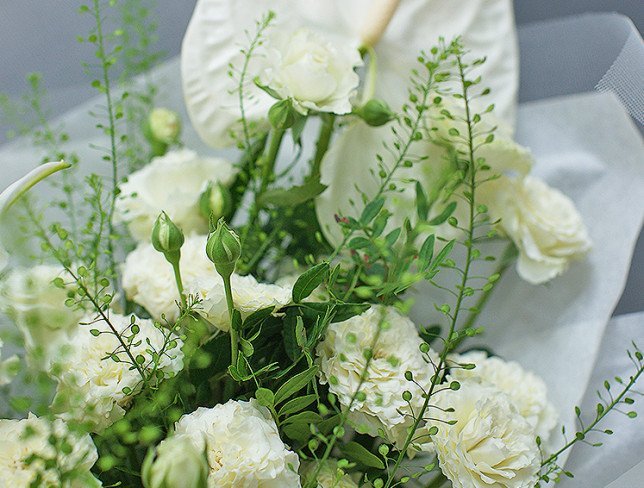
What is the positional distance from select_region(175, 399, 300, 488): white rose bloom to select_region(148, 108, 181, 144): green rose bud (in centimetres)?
31

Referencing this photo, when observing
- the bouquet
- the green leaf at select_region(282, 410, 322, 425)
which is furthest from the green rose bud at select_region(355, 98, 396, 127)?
the green leaf at select_region(282, 410, 322, 425)

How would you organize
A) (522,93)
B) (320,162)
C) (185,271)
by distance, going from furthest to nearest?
(522,93), (320,162), (185,271)

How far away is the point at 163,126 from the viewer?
635 mm

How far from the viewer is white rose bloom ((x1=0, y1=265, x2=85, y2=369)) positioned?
0.45m

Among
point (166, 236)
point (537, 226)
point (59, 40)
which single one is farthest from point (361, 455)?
point (59, 40)

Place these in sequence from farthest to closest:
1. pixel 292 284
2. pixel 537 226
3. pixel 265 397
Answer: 1. pixel 537 226
2. pixel 292 284
3. pixel 265 397

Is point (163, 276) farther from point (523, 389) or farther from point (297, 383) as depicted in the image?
point (523, 389)

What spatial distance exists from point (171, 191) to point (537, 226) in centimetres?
27

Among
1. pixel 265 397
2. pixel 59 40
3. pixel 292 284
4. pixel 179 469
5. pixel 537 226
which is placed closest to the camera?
pixel 179 469

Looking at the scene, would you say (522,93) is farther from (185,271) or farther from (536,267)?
(185,271)

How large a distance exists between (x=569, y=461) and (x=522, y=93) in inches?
13.9

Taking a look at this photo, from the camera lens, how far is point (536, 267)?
0.61 m

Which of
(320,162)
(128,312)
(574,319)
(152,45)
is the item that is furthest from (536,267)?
(152,45)

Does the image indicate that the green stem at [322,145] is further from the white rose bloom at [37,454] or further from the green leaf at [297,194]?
the white rose bloom at [37,454]
